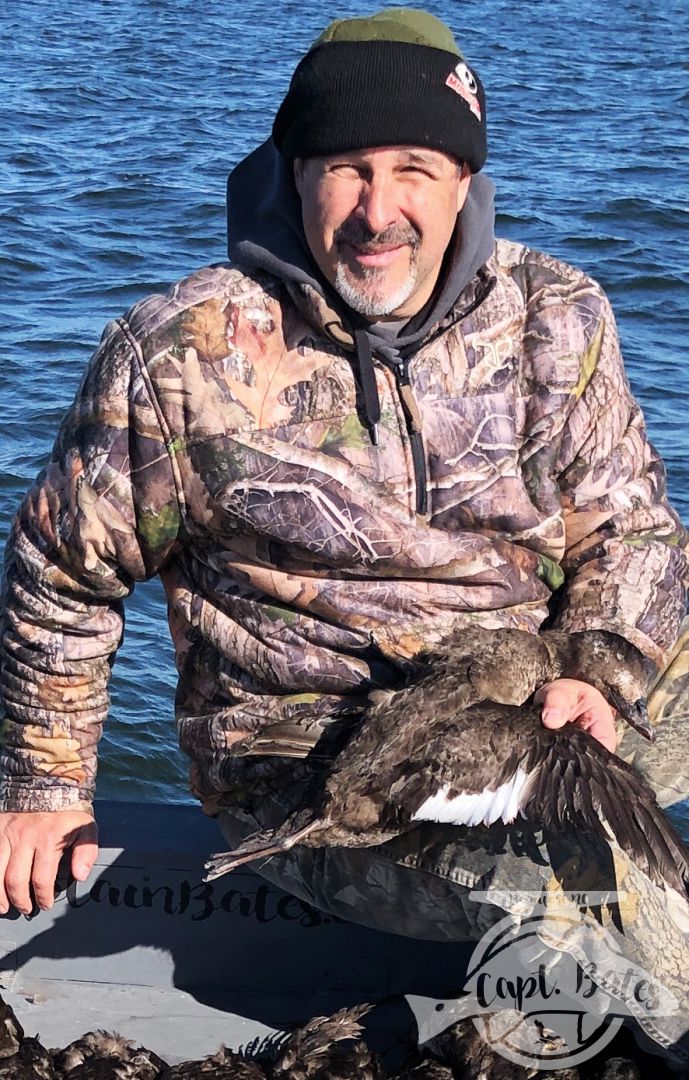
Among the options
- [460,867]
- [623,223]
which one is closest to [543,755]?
[460,867]

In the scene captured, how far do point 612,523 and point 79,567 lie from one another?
1467mm

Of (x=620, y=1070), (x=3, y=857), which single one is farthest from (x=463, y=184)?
(x=620, y=1070)

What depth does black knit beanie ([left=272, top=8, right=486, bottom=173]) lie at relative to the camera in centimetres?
412

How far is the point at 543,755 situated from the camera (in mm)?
4090

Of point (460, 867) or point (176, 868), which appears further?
point (176, 868)

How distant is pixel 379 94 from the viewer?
4129mm

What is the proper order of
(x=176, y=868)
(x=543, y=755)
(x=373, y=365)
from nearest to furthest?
(x=543, y=755)
(x=373, y=365)
(x=176, y=868)

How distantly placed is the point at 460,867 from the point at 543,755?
37 cm

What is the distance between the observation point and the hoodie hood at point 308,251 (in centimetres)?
432

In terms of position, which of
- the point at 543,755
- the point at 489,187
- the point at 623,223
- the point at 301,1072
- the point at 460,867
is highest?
the point at 489,187

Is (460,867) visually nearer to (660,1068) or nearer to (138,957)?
(660,1068)

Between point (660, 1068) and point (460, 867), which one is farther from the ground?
point (460, 867)

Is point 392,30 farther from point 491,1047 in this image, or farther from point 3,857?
point 491,1047

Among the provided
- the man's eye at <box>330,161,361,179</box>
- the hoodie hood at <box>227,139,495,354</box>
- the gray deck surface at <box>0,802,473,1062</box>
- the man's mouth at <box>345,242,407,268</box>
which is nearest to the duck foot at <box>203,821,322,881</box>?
the gray deck surface at <box>0,802,473,1062</box>
